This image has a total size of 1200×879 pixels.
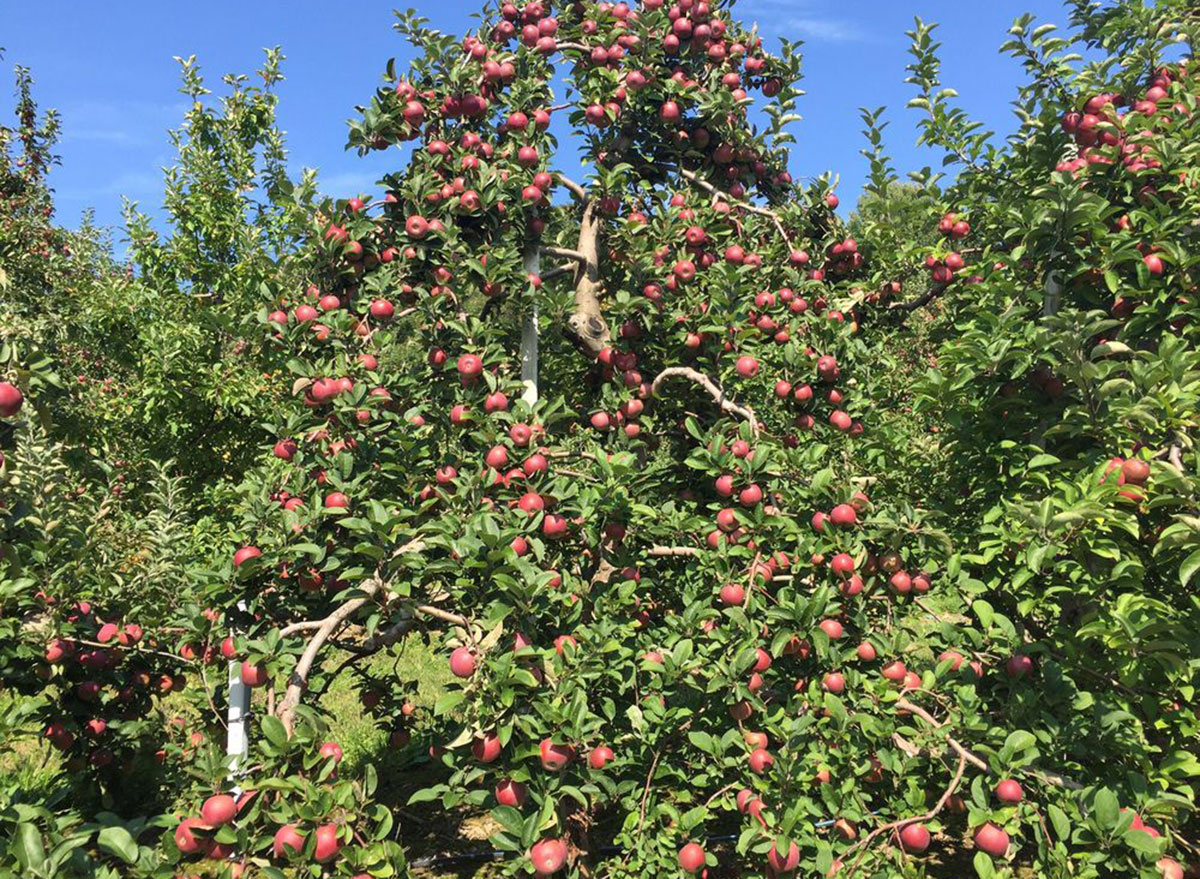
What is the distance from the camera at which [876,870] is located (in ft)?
10.7

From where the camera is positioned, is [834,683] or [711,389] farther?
[711,389]

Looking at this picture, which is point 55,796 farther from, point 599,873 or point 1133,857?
point 1133,857

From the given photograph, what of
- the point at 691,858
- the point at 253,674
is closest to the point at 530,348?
the point at 253,674

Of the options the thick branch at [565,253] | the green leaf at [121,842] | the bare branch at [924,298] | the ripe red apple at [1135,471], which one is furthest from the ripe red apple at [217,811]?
the bare branch at [924,298]

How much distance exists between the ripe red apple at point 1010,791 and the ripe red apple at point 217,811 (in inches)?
119

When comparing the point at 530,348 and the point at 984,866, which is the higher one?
the point at 530,348

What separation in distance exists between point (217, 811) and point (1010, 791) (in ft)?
10.1

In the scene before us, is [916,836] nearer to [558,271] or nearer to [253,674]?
[253,674]

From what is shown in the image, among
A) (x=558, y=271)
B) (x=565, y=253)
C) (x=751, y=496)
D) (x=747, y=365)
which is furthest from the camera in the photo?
(x=558, y=271)

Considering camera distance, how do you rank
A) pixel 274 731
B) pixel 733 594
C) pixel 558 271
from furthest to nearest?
pixel 558 271, pixel 733 594, pixel 274 731

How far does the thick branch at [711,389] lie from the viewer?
4.12m

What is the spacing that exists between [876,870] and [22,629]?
165 inches

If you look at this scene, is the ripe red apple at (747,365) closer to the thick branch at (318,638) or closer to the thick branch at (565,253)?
the thick branch at (565,253)

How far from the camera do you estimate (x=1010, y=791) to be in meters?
2.99
